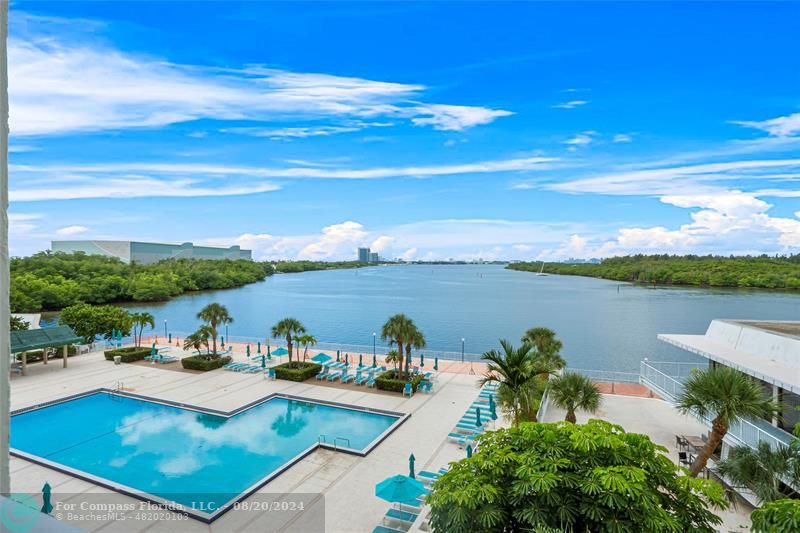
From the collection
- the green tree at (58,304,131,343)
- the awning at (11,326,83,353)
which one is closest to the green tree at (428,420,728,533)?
the awning at (11,326,83,353)

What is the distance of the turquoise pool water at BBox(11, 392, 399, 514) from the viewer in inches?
598

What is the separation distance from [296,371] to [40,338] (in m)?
15.7

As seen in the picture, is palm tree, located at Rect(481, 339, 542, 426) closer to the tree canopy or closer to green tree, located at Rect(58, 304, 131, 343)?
green tree, located at Rect(58, 304, 131, 343)

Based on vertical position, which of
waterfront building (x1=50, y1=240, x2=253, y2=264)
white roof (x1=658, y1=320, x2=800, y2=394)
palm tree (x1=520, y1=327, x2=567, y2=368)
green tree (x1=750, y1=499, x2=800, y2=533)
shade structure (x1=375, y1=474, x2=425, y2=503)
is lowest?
shade structure (x1=375, y1=474, x2=425, y2=503)

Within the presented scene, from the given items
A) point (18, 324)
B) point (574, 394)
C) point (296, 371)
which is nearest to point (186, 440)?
point (296, 371)

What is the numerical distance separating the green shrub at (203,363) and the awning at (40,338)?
23.5 ft

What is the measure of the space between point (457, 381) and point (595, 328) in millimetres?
34873

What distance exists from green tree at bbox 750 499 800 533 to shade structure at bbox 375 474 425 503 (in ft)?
26.4

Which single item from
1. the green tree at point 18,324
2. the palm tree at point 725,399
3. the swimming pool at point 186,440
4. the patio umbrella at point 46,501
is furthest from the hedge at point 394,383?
the green tree at point 18,324

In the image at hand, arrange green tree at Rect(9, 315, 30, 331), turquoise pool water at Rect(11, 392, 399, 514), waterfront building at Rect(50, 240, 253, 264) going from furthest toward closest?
waterfront building at Rect(50, 240, 253, 264) → green tree at Rect(9, 315, 30, 331) → turquoise pool water at Rect(11, 392, 399, 514)

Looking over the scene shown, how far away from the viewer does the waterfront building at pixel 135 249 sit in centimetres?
12450

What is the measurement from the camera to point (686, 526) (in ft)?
22.3

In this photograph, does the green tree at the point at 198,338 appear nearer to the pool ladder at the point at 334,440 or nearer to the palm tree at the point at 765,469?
the pool ladder at the point at 334,440

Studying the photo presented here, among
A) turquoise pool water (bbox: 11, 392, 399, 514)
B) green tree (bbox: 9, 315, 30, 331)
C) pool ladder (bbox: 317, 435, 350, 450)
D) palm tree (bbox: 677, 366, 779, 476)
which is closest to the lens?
palm tree (bbox: 677, 366, 779, 476)
